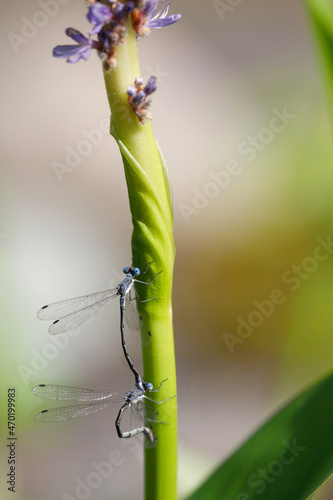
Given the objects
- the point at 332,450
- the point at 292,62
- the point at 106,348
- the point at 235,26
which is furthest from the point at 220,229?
the point at 332,450

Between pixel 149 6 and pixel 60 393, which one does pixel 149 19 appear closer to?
pixel 149 6

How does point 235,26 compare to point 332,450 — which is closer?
point 332,450

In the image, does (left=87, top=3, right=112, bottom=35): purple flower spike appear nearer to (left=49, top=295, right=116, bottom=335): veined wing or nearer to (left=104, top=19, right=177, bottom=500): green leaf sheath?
(left=104, top=19, right=177, bottom=500): green leaf sheath

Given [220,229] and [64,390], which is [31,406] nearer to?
[64,390]

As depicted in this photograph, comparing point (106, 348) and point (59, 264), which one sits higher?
point (59, 264)
